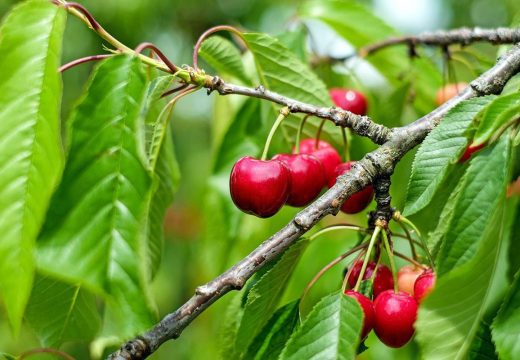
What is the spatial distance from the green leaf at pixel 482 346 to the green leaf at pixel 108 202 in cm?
44

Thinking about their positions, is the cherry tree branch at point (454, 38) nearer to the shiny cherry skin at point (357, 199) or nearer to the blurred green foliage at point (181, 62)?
the shiny cherry skin at point (357, 199)

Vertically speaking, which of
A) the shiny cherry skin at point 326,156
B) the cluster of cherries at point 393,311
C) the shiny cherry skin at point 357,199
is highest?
the shiny cherry skin at point 326,156

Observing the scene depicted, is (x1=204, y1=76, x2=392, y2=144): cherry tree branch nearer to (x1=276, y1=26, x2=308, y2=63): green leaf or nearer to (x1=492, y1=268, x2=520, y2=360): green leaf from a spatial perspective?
(x1=492, y1=268, x2=520, y2=360): green leaf

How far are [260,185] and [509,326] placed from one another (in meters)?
0.43

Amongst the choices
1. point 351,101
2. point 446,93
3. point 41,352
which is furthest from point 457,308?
point 446,93

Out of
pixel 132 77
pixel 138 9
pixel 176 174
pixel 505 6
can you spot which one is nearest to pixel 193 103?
pixel 138 9

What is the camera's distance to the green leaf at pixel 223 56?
1457 millimetres

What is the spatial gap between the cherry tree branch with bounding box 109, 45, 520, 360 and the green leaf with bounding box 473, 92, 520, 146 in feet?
0.74

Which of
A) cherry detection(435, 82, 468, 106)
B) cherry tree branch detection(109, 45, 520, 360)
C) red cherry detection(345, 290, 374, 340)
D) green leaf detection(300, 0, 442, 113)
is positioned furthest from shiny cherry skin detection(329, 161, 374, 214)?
green leaf detection(300, 0, 442, 113)

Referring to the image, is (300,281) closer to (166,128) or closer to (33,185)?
(166,128)

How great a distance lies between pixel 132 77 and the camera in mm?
1017

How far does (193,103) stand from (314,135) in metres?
4.26

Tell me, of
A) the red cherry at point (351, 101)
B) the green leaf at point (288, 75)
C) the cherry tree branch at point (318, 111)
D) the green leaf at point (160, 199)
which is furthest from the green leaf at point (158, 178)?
the red cherry at point (351, 101)

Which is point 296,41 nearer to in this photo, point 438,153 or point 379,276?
point 379,276
